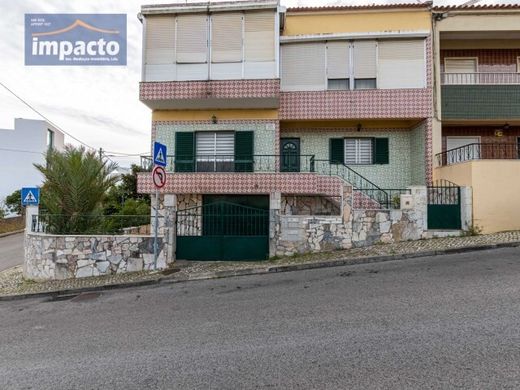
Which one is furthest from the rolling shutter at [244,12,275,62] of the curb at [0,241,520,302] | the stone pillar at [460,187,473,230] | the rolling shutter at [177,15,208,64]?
the stone pillar at [460,187,473,230]

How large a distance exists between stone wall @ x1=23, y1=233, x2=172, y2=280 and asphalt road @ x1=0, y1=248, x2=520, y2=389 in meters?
1.93

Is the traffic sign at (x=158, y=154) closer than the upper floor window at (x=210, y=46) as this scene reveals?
Yes

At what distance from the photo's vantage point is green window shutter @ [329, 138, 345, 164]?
529 inches

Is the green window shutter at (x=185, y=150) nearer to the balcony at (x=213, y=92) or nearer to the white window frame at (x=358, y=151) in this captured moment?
the balcony at (x=213, y=92)

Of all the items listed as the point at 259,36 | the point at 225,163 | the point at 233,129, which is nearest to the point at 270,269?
the point at 225,163

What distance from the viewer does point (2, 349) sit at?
4.75 m

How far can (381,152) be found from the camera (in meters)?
13.3

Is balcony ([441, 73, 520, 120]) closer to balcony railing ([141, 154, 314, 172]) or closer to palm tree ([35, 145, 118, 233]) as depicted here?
balcony railing ([141, 154, 314, 172])

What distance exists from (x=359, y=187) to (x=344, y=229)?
3257mm

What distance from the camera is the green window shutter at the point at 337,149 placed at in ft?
44.1

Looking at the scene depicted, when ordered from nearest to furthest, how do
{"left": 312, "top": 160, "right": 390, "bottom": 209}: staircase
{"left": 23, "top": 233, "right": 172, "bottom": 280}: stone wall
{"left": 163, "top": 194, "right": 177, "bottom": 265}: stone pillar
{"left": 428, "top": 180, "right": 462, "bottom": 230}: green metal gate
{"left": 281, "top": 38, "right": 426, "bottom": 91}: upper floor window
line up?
{"left": 23, "top": 233, "right": 172, "bottom": 280}: stone wall, {"left": 163, "top": 194, "right": 177, "bottom": 265}: stone pillar, {"left": 428, "top": 180, "right": 462, "bottom": 230}: green metal gate, {"left": 312, "top": 160, "right": 390, "bottom": 209}: staircase, {"left": 281, "top": 38, "right": 426, "bottom": 91}: upper floor window

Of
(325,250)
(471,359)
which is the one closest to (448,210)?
(325,250)

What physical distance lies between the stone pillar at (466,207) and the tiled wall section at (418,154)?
7.33 ft

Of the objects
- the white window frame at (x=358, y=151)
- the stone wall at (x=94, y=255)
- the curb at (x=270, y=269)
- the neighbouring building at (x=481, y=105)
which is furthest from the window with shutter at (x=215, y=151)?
the neighbouring building at (x=481, y=105)
